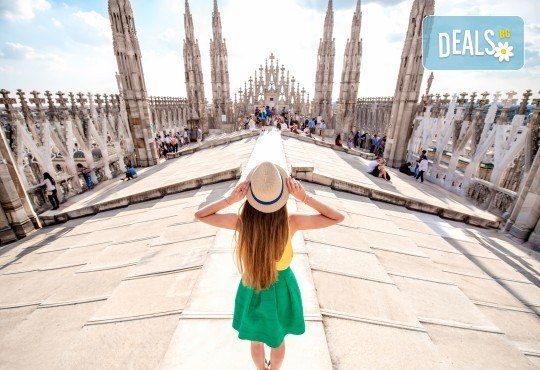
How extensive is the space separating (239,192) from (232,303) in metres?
1.25

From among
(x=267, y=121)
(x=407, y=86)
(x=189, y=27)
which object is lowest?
(x=267, y=121)

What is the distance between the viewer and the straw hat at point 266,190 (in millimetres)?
1298

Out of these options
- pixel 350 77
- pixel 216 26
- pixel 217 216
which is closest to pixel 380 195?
pixel 217 216

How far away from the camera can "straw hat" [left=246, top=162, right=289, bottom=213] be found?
4.26 ft

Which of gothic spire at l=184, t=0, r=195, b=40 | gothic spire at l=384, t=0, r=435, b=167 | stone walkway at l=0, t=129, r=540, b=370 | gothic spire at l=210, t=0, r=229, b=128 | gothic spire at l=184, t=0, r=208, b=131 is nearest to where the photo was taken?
stone walkway at l=0, t=129, r=540, b=370

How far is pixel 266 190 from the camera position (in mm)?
1293

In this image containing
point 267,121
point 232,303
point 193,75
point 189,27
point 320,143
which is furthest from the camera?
point 193,75

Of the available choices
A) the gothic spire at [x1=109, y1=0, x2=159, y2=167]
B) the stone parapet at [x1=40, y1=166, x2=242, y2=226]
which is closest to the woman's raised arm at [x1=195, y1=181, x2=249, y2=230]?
the stone parapet at [x1=40, y1=166, x2=242, y2=226]

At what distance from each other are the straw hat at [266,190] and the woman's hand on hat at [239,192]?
0.09 meters

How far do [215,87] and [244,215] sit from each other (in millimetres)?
28678

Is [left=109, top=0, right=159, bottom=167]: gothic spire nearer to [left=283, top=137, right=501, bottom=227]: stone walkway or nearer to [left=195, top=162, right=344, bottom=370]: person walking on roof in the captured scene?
[left=283, top=137, right=501, bottom=227]: stone walkway

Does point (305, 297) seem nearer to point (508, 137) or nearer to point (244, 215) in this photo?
point (244, 215)

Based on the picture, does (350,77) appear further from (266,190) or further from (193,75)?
(266,190)

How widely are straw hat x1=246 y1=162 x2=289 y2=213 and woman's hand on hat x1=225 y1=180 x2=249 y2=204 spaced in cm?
9
